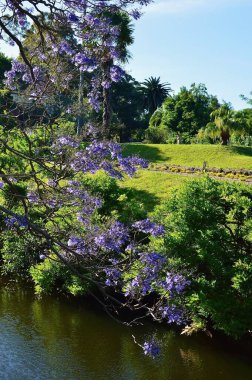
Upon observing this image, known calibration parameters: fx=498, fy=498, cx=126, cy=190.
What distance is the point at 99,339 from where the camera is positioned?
14.7m

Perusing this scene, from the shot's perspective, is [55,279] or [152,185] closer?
[55,279]

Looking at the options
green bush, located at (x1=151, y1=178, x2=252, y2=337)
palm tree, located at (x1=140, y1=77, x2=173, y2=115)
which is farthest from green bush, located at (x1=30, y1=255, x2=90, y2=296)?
palm tree, located at (x1=140, y1=77, x2=173, y2=115)

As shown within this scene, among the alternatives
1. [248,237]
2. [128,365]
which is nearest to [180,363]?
[128,365]

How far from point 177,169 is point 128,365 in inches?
736

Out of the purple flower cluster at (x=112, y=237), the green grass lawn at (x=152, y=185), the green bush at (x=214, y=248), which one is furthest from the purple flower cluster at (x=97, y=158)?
the green grass lawn at (x=152, y=185)

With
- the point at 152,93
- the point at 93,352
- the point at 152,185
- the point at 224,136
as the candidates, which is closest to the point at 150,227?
the point at 93,352

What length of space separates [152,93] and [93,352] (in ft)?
204

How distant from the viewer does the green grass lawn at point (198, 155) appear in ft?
106

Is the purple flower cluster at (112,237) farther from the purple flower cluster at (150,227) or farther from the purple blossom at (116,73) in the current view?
the purple blossom at (116,73)

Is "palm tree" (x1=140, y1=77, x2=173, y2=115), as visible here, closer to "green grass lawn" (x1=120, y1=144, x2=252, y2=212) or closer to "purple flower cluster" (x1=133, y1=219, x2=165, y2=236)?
Answer: "green grass lawn" (x1=120, y1=144, x2=252, y2=212)

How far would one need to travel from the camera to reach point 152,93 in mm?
72688

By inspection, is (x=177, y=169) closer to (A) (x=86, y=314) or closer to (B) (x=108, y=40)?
(A) (x=86, y=314)

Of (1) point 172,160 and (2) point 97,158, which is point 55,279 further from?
(1) point 172,160

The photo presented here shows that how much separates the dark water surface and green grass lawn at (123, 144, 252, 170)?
17.4 meters
